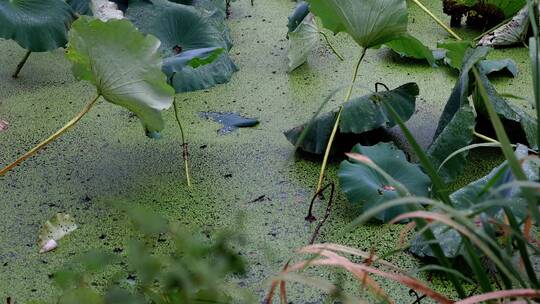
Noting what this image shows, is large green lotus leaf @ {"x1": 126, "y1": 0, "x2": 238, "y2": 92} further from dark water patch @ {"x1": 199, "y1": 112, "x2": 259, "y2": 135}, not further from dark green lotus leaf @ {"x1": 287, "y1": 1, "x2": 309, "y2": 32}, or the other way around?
dark green lotus leaf @ {"x1": 287, "y1": 1, "x2": 309, "y2": 32}

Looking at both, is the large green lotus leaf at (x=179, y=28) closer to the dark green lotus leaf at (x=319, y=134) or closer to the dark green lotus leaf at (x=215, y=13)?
the dark green lotus leaf at (x=215, y=13)

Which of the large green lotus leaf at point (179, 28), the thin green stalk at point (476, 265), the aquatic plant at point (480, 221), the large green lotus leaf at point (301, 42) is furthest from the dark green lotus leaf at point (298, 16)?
the thin green stalk at point (476, 265)

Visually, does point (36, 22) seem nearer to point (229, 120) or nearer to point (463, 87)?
point (229, 120)

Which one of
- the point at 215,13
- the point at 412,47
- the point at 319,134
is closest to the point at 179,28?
the point at 215,13

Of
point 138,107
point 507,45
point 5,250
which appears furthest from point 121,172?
point 507,45

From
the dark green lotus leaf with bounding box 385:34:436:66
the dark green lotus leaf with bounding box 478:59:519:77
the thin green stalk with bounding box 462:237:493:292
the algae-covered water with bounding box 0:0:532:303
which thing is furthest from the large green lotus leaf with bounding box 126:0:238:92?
the thin green stalk with bounding box 462:237:493:292

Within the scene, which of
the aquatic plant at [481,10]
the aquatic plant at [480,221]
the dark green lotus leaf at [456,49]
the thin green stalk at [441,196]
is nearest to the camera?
the aquatic plant at [480,221]

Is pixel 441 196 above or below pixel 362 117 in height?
above
